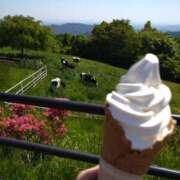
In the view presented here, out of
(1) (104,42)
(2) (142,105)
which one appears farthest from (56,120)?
(1) (104,42)

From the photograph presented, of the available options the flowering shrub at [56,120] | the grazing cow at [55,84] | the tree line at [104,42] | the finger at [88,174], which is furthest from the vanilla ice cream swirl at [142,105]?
the tree line at [104,42]

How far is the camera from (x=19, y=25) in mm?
56938

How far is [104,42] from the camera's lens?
64.1 metres

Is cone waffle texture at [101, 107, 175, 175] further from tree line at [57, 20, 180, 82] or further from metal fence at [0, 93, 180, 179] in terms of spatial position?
tree line at [57, 20, 180, 82]

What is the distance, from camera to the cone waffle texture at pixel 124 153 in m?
1.56

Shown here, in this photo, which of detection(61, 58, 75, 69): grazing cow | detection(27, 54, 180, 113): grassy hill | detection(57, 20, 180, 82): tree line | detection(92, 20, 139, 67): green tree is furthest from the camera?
detection(57, 20, 180, 82): tree line

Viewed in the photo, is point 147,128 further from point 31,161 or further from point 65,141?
point 65,141

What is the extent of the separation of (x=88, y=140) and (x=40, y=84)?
102 feet

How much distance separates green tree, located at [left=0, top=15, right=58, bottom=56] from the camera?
5588 cm

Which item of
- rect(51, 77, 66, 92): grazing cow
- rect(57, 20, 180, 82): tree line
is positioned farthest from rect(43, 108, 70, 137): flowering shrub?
rect(57, 20, 180, 82): tree line

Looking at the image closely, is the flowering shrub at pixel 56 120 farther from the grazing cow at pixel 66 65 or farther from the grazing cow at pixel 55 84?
the grazing cow at pixel 66 65

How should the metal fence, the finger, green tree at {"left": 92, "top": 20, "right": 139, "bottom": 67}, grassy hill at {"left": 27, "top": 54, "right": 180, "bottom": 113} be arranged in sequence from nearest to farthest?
1. the finger
2. the metal fence
3. grassy hill at {"left": 27, "top": 54, "right": 180, "bottom": 113}
4. green tree at {"left": 92, "top": 20, "right": 139, "bottom": 67}

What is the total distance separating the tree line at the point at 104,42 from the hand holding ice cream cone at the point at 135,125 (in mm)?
54190

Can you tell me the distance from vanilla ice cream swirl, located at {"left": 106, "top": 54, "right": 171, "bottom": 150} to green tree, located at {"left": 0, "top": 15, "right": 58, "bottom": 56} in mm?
54178
